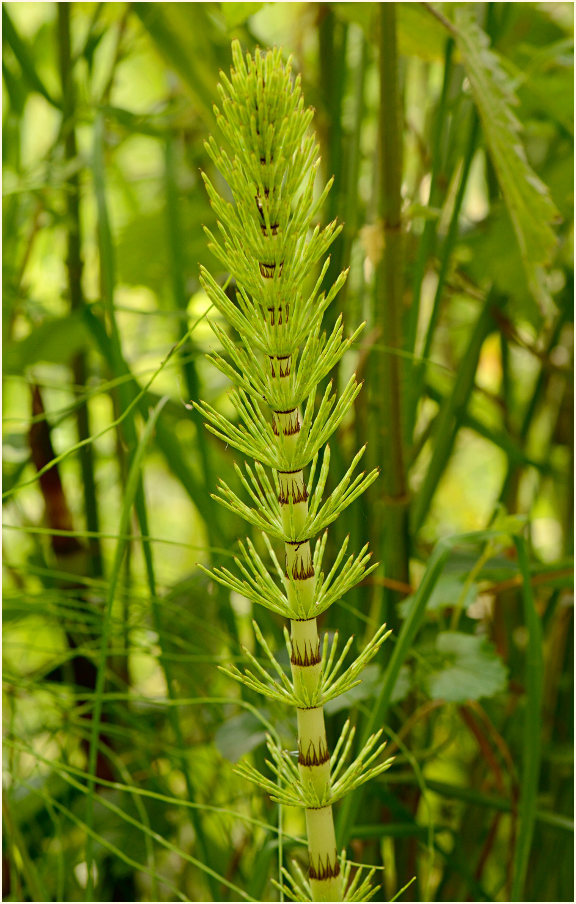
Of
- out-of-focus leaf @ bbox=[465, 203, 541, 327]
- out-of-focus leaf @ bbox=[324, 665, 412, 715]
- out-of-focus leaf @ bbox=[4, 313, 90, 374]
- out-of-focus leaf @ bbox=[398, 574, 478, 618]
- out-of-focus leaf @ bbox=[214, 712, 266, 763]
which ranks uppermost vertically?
out-of-focus leaf @ bbox=[465, 203, 541, 327]

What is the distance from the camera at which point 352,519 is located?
44 cm

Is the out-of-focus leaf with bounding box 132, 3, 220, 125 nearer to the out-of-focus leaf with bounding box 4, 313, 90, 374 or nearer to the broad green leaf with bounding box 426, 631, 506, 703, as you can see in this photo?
the out-of-focus leaf with bounding box 4, 313, 90, 374

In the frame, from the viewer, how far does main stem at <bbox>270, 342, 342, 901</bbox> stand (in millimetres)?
181

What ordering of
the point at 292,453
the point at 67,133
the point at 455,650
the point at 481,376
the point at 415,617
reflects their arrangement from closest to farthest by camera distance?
the point at 292,453 → the point at 415,617 → the point at 455,650 → the point at 67,133 → the point at 481,376

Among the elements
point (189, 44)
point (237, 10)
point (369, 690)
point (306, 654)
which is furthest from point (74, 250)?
point (306, 654)

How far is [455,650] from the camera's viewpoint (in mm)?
414

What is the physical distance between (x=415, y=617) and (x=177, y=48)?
0.38 meters

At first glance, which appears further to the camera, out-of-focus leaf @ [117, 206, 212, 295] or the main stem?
out-of-focus leaf @ [117, 206, 212, 295]

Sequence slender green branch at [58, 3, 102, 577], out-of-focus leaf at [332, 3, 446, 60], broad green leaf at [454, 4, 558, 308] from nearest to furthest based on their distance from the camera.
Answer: broad green leaf at [454, 4, 558, 308], out-of-focus leaf at [332, 3, 446, 60], slender green branch at [58, 3, 102, 577]

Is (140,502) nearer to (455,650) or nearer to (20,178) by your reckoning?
(455,650)

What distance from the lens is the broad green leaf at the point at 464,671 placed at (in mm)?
376

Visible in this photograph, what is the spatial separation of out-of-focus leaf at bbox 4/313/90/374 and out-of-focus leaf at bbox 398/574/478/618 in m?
0.28

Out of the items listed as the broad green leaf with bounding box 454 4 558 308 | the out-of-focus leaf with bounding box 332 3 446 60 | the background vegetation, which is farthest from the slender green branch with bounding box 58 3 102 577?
the broad green leaf with bounding box 454 4 558 308

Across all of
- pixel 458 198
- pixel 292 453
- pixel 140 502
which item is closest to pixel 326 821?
pixel 292 453
